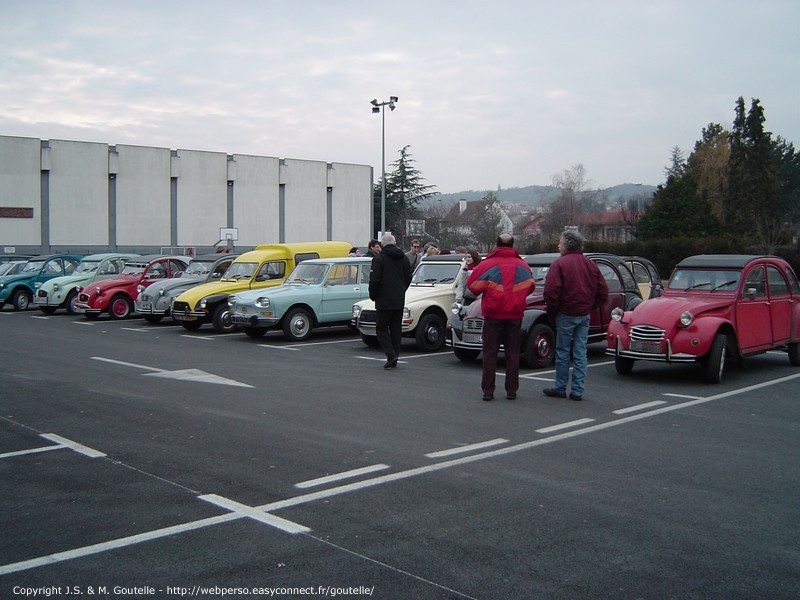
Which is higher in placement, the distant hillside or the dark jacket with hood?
the distant hillside

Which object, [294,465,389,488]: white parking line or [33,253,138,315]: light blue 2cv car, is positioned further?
[33,253,138,315]: light blue 2cv car

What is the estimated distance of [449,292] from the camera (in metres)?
15.3

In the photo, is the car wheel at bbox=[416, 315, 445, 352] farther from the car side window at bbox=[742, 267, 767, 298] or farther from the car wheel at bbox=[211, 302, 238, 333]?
the car wheel at bbox=[211, 302, 238, 333]

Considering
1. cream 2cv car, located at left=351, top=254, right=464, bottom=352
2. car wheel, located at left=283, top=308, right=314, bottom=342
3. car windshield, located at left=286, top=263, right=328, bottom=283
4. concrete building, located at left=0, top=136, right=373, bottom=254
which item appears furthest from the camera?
concrete building, located at left=0, top=136, right=373, bottom=254

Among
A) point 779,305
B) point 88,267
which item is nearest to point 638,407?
point 779,305

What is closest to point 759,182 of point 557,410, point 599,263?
point 599,263

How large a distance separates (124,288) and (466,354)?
534 inches

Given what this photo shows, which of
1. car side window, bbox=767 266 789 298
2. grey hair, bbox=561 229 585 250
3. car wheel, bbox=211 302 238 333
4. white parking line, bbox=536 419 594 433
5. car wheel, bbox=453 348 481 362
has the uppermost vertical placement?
grey hair, bbox=561 229 585 250

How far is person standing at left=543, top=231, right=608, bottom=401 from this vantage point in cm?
952

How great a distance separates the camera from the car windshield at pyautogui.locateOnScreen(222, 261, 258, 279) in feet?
64.6

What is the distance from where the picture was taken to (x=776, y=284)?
12367 mm

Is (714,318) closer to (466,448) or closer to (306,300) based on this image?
(466,448)

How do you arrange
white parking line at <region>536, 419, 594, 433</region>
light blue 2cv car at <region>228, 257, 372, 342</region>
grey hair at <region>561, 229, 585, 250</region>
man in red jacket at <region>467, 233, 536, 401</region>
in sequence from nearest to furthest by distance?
1. white parking line at <region>536, 419, 594, 433</region>
2. man in red jacket at <region>467, 233, 536, 401</region>
3. grey hair at <region>561, 229, 585, 250</region>
4. light blue 2cv car at <region>228, 257, 372, 342</region>

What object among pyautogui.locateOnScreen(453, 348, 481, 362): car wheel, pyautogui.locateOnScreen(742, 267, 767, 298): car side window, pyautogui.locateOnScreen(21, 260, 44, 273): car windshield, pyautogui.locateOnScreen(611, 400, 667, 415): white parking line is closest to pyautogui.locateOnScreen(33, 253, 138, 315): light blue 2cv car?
pyautogui.locateOnScreen(21, 260, 44, 273): car windshield
